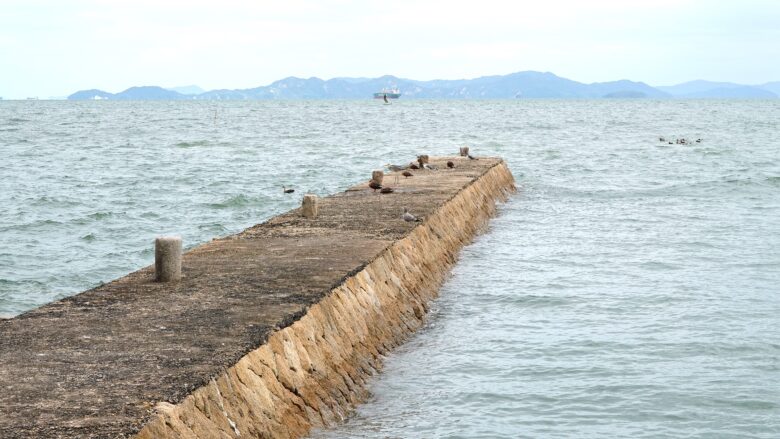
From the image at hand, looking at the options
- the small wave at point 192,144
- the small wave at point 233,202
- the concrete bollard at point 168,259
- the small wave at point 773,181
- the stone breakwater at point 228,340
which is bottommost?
the small wave at point 192,144

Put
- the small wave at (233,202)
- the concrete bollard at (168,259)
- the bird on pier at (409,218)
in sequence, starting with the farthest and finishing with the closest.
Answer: the small wave at (233,202) → the bird on pier at (409,218) → the concrete bollard at (168,259)

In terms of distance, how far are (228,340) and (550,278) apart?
31.0ft

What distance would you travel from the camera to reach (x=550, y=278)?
17578 mm

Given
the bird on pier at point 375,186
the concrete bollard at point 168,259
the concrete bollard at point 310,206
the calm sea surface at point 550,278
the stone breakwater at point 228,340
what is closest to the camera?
the stone breakwater at point 228,340

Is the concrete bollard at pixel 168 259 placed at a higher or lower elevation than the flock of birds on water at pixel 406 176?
higher

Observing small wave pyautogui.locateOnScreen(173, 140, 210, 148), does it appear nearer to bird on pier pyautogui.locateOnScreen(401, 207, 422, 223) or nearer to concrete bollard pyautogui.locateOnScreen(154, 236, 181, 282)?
bird on pier pyautogui.locateOnScreen(401, 207, 422, 223)

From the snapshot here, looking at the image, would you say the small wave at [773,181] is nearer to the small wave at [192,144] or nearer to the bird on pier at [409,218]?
the bird on pier at [409,218]

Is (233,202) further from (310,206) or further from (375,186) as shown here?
(310,206)

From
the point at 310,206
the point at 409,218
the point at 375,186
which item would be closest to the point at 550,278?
the point at 409,218

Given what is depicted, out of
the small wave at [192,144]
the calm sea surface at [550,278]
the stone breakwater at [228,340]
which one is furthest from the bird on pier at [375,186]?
the small wave at [192,144]

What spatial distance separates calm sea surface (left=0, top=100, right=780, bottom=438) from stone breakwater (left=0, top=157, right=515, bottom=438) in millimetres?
507

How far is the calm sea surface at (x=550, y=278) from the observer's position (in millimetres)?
10320

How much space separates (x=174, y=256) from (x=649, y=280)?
349 inches

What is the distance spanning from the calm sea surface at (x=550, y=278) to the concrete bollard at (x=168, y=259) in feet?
9.27
